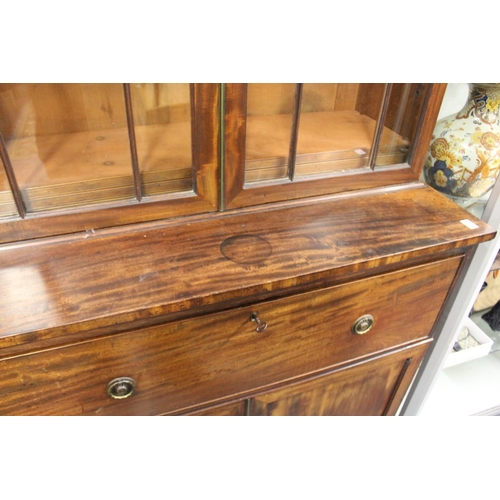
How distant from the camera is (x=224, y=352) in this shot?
68 centimetres

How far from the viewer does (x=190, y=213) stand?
2.36 feet

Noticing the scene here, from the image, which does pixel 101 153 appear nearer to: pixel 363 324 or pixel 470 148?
pixel 363 324

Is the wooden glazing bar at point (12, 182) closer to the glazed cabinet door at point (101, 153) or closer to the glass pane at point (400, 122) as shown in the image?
the glazed cabinet door at point (101, 153)

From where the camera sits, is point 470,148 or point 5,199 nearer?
point 5,199

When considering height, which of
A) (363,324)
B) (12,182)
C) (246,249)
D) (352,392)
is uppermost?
(12,182)

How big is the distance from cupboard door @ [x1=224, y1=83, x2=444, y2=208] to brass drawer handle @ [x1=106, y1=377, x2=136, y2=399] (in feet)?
1.07

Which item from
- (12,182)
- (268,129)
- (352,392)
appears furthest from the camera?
(352,392)

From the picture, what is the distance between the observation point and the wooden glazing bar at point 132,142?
1.93 feet

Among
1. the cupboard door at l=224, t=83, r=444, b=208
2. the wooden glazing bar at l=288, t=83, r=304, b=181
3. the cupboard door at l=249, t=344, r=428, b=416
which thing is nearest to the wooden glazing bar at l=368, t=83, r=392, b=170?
the cupboard door at l=224, t=83, r=444, b=208

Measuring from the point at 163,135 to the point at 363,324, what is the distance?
1.58 ft

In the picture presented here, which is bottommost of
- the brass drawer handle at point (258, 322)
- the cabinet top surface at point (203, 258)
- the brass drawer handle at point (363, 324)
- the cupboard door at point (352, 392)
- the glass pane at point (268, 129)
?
the cupboard door at point (352, 392)

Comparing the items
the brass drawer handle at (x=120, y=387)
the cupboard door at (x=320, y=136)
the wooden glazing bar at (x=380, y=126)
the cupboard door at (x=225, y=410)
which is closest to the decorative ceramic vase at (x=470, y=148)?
the cupboard door at (x=320, y=136)

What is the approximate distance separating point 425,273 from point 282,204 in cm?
30

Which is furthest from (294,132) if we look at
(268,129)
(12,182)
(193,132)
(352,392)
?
(352,392)
